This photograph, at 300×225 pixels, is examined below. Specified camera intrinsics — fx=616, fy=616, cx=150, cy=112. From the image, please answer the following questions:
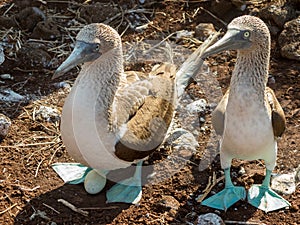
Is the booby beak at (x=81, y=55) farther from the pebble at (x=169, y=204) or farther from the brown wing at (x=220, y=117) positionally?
the pebble at (x=169, y=204)

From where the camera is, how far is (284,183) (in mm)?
5047

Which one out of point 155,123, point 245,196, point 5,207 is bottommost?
point 5,207

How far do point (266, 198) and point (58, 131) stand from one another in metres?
1.97

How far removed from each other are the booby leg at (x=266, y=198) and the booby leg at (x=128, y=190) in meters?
0.89

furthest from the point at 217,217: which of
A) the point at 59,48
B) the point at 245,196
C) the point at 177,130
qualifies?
the point at 59,48

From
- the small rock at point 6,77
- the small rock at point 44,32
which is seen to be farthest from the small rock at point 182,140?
the small rock at point 44,32

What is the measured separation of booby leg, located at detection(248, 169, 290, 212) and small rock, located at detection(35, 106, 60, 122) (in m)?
1.95

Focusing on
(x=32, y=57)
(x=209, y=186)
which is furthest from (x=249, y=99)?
(x=32, y=57)

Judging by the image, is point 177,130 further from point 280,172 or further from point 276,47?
point 276,47

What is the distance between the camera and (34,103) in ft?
19.3

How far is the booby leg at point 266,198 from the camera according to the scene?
479cm

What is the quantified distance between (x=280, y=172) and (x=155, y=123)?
3.79ft

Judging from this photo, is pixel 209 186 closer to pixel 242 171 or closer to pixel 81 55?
pixel 242 171

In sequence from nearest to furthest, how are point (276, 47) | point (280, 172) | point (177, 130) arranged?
point (280, 172) < point (177, 130) < point (276, 47)
